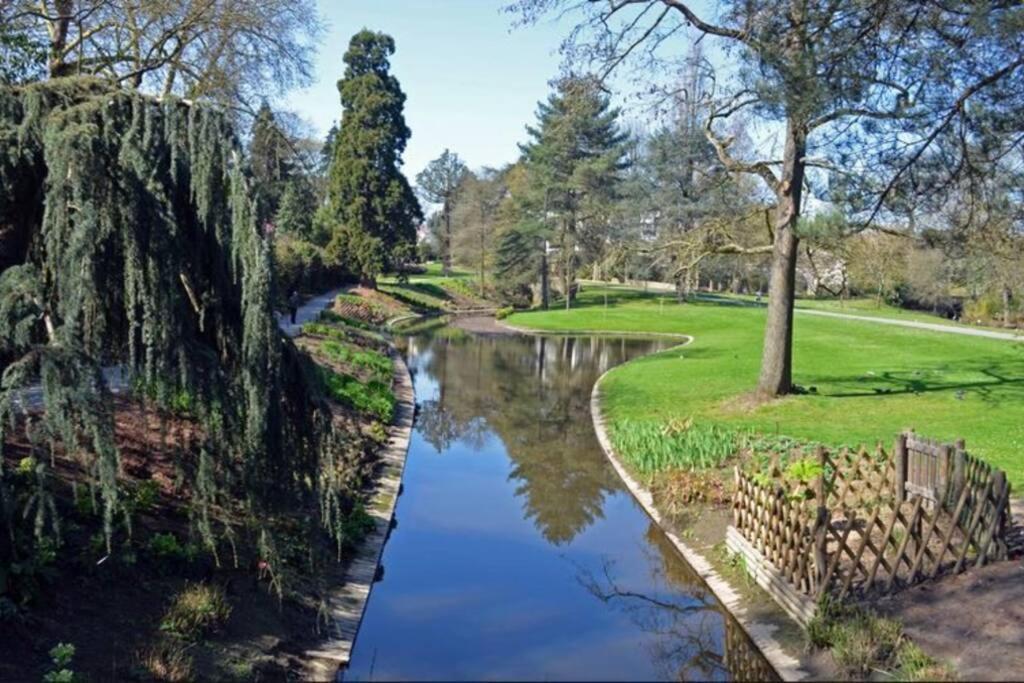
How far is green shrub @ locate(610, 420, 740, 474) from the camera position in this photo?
14.3 m

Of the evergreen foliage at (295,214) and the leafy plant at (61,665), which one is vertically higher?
the evergreen foliage at (295,214)

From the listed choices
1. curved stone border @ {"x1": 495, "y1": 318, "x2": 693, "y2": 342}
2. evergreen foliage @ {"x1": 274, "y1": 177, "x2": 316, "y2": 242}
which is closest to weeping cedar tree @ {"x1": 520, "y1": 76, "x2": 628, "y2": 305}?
curved stone border @ {"x1": 495, "y1": 318, "x2": 693, "y2": 342}

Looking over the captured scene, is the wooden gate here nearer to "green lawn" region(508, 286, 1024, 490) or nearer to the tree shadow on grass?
"green lawn" region(508, 286, 1024, 490)

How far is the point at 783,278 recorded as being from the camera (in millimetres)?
18125

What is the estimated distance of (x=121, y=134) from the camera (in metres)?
6.76

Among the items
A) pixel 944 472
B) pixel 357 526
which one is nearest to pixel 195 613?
pixel 357 526

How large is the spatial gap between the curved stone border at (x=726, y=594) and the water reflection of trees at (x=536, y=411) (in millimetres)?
673

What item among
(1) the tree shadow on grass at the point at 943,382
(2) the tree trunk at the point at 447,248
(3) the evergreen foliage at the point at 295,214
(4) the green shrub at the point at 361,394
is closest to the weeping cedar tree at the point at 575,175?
(3) the evergreen foliage at the point at 295,214

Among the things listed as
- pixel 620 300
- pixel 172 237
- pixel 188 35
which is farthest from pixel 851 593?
pixel 620 300

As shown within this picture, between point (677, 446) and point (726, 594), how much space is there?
5.20 m

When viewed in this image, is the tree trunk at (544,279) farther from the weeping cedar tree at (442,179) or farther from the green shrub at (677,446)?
the green shrub at (677,446)

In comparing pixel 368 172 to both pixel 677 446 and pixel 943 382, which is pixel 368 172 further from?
pixel 677 446

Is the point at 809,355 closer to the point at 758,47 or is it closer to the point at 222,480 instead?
the point at 758,47

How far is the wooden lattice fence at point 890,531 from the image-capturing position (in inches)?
331
